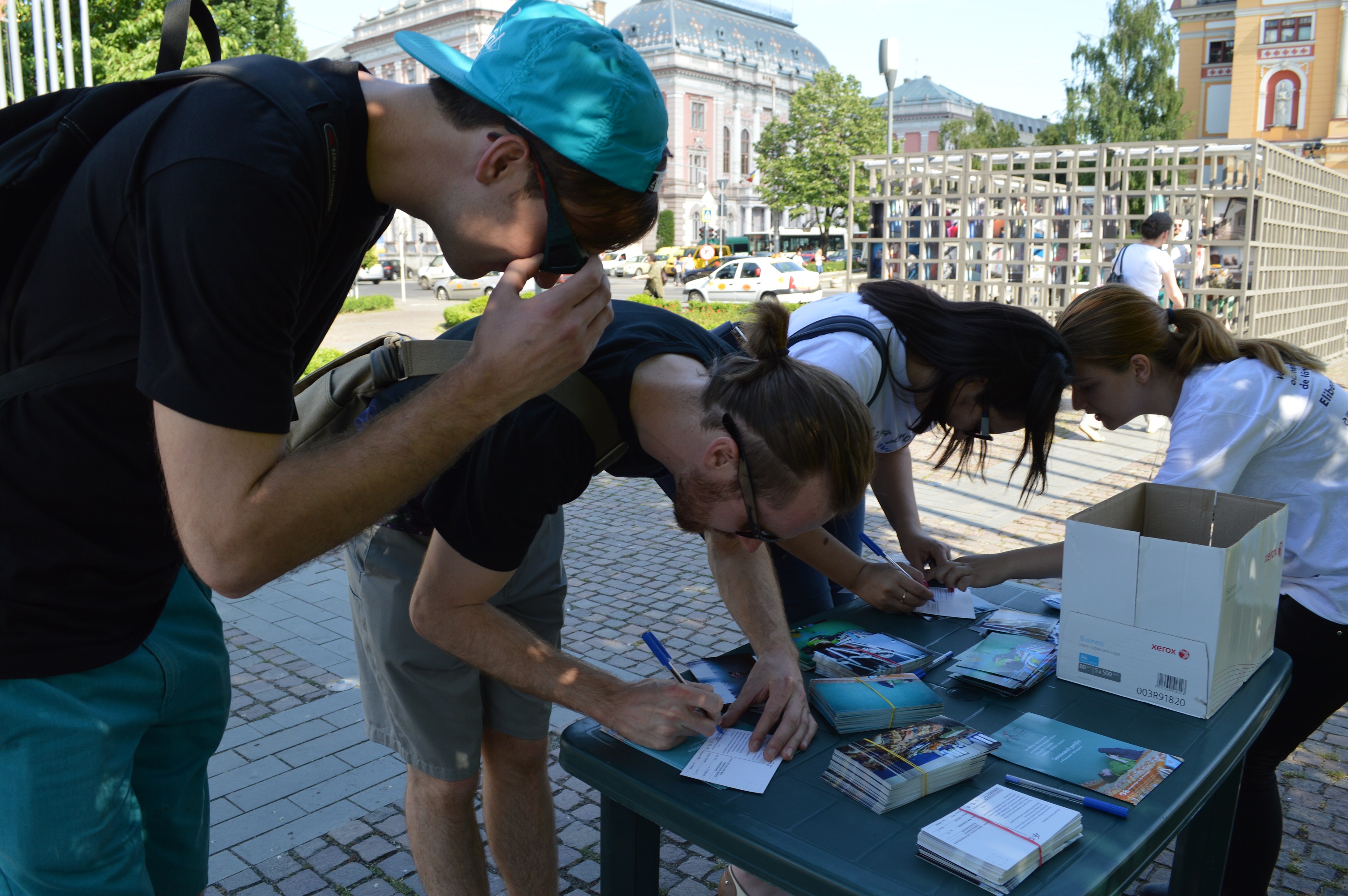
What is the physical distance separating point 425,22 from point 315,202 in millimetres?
65061

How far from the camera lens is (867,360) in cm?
242

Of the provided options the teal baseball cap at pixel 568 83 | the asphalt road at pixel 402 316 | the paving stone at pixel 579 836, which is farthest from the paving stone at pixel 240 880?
the asphalt road at pixel 402 316

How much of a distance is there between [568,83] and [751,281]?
2720 cm

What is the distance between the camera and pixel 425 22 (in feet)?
194

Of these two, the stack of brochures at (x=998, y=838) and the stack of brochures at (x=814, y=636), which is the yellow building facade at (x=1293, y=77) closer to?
the stack of brochures at (x=814, y=636)

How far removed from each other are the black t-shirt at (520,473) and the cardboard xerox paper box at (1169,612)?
960mm

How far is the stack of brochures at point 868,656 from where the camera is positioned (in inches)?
79.5

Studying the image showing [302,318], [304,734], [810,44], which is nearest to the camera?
[302,318]

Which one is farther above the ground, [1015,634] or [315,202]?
[315,202]

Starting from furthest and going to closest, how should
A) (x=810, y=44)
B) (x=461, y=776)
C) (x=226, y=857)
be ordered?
(x=810, y=44) < (x=226, y=857) < (x=461, y=776)

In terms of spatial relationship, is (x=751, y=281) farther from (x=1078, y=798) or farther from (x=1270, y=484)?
(x=1078, y=798)

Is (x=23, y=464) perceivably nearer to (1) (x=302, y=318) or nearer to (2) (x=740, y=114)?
(1) (x=302, y=318)

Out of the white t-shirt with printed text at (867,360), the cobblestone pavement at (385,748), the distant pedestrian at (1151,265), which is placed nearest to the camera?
the white t-shirt with printed text at (867,360)

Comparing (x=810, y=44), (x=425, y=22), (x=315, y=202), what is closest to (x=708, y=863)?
(x=315, y=202)
